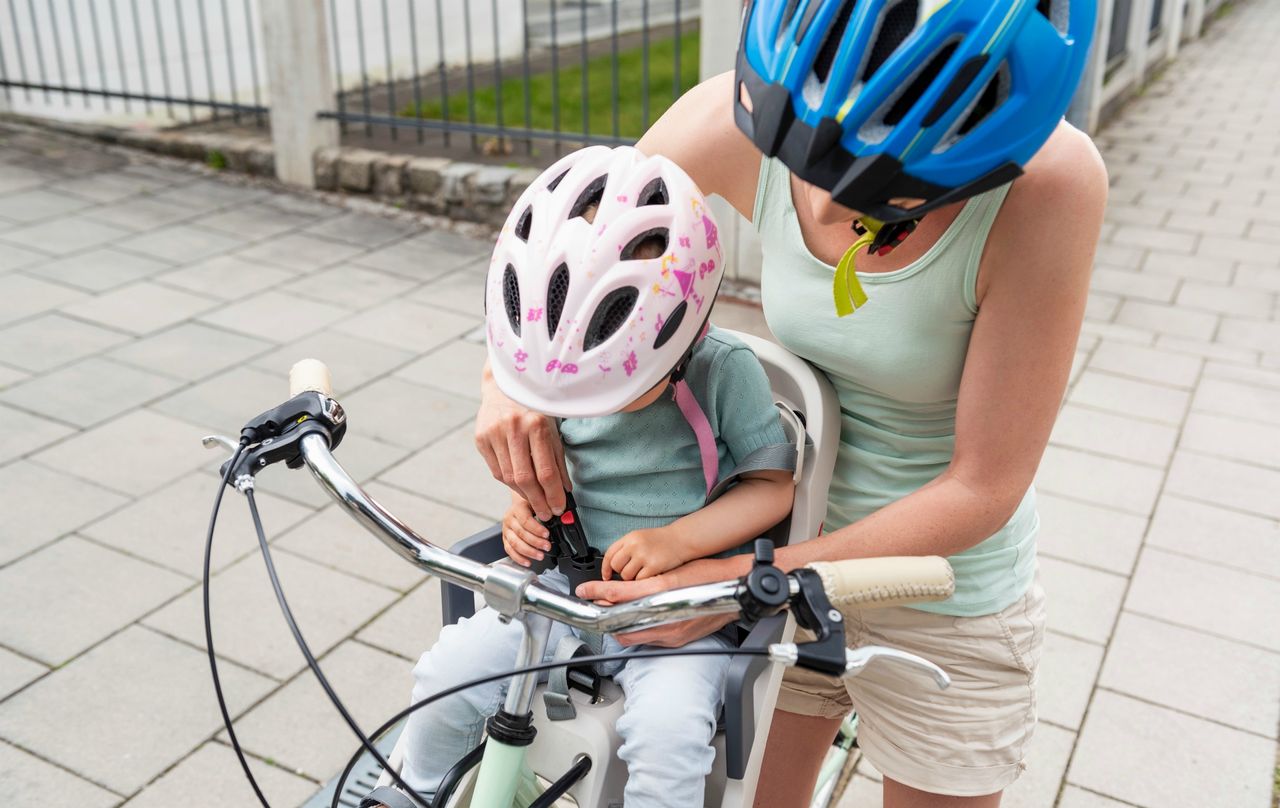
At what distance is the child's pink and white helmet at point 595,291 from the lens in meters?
1.43

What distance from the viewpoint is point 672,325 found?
149 cm

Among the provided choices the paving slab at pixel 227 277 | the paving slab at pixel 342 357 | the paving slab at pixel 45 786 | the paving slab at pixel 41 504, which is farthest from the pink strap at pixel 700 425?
the paving slab at pixel 227 277

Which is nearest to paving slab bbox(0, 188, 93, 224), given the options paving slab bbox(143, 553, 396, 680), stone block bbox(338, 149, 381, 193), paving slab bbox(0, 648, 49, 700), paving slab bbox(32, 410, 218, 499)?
stone block bbox(338, 149, 381, 193)

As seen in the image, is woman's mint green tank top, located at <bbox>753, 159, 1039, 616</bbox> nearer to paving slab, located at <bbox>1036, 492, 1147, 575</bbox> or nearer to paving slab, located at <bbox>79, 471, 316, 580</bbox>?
paving slab, located at <bbox>1036, 492, 1147, 575</bbox>

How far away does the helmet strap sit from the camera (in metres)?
1.44

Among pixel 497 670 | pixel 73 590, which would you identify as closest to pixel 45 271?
pixel 73 590

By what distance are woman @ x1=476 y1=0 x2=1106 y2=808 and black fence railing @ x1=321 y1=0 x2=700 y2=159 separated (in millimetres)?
4669

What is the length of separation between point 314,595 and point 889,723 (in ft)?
6.80

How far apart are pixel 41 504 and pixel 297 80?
12.2 ft

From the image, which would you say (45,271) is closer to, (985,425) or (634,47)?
(985,425)

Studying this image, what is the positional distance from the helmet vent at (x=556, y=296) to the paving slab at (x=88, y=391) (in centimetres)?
336

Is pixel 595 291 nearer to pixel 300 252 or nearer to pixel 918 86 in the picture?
pixel 918 86

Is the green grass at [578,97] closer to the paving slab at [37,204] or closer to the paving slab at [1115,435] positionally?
the paving slab at [37,204]

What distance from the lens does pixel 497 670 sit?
62.4 inches
